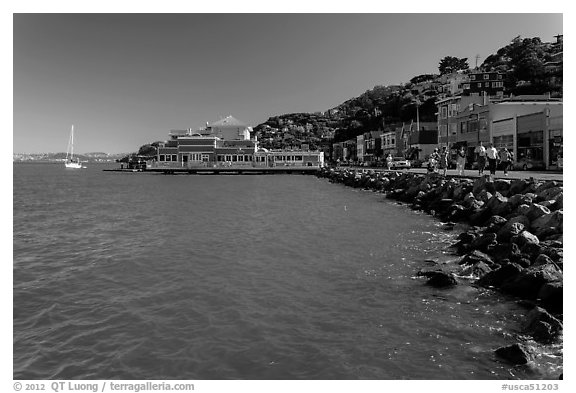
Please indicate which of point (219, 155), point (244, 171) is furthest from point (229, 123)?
point (244, 171)

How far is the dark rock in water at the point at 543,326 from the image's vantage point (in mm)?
8531

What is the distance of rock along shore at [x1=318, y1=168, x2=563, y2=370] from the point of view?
9180 millimetres

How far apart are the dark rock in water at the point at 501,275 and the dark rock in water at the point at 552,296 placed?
4.25 ft

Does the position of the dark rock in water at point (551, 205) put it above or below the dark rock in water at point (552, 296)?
above

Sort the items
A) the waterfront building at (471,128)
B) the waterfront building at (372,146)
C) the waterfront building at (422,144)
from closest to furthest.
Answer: the waterfront building at (471,128) < the waterfront building at (422,144) < the waterfront building at (372,146)

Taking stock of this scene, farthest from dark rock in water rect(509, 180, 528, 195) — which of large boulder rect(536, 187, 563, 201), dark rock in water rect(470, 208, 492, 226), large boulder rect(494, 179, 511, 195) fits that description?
dark rock in water rect(470, 208, 492, 226)

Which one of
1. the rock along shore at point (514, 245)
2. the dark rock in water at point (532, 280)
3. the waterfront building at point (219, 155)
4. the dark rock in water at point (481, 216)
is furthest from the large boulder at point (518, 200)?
the waterfront building at point (219, 155)

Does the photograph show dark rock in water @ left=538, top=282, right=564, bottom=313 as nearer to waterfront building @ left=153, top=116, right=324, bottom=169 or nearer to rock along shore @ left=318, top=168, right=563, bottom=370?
rock along shore @ left=318, top=168, right=563, bottom=370

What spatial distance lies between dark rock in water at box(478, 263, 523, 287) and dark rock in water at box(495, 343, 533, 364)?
12.8 feet

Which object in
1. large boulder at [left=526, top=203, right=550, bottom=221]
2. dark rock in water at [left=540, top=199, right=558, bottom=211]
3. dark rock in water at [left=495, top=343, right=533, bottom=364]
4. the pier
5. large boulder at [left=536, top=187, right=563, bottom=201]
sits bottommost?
dark rock in water at [left=495, top=343, right=533, bottom=364]

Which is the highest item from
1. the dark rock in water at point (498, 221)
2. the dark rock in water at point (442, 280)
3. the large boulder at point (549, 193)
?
the large boulder at point (549, 193)

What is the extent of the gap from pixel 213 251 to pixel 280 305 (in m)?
7.44

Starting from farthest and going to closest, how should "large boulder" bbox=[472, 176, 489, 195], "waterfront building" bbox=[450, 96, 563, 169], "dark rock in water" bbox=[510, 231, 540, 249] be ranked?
1. "waterfront building" bbox=[450, 96, 563, 169]
2. "large boulder" bbox=[472, 176, 489, 195]
3. "dark rock in water" bbox=[510, 231, 540, 249]

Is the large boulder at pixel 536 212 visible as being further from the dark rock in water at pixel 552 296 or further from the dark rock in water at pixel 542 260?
the dark rock in water at pixel 552 296
